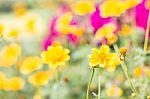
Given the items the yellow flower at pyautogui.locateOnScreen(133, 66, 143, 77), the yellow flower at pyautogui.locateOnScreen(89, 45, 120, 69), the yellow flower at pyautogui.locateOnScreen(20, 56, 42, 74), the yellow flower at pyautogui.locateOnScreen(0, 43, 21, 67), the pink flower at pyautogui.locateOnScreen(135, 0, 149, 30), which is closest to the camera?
the yellow flower at pyautogui.locateOnScreen(89, 45, 120, 69)

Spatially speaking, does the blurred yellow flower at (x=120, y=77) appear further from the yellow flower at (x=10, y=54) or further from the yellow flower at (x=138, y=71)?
the yellow flower at (x=10, y=54)

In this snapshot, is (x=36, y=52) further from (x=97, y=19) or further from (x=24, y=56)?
(x=97, y=19)

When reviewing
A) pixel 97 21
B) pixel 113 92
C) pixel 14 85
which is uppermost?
pixel 97 21

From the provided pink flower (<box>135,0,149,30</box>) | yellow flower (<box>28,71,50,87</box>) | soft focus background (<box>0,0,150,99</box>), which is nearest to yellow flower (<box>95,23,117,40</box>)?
soft focus background (<box>0,0,150,99</box>)

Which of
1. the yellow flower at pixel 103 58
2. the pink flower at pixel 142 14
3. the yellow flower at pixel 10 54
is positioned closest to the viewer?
the yellow flower at pixel 103 58

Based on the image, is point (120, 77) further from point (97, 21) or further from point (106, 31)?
point (106, 31)

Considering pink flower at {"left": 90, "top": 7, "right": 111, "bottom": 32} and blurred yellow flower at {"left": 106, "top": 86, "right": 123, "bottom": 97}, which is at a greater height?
pink flower at {"left": 90, "top": 7, "right": 111, "bottom": 32}

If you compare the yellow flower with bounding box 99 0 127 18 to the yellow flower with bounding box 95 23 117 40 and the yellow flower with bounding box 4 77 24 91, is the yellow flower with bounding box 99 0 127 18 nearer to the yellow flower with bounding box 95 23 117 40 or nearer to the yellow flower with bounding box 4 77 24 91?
the yellow flower with bounding box 95 23 117 40

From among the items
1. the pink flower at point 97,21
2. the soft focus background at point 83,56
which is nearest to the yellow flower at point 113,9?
the soft focus background at point 83,56

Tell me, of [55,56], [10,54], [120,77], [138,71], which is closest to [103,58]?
[55,56]
